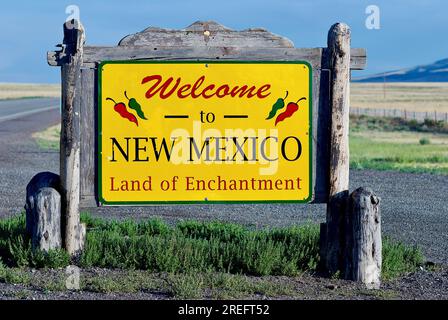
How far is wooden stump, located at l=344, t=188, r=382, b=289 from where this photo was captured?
836 cm

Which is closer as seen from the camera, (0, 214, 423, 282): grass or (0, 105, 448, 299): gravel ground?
(0, 105, 448, 299): gravel ground

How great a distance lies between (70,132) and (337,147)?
7.81 feet

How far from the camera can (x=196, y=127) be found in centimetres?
882

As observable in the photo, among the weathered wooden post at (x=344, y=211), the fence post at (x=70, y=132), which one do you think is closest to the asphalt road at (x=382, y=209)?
the weathered wooden post at (x=344, y=211)

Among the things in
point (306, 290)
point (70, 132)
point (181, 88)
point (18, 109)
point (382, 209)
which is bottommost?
point (306, 290)

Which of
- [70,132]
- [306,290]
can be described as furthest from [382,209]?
[70,132]

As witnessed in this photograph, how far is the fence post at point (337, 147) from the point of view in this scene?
8680mm

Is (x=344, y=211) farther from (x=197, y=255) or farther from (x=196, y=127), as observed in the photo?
(x=196, y=127)

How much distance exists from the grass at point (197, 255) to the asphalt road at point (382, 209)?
1.32m

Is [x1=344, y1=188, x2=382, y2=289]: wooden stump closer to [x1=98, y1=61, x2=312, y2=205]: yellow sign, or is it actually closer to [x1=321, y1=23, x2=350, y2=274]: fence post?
[x1=321, y1=23, x2=350, y2=274]: fence post

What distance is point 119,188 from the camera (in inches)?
349

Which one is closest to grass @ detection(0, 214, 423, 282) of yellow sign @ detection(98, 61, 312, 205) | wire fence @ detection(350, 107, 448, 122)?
yellow sign @ detection(98, 61, 312, 205)

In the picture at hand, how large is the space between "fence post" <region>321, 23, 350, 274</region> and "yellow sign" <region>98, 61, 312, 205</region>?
256 mm
